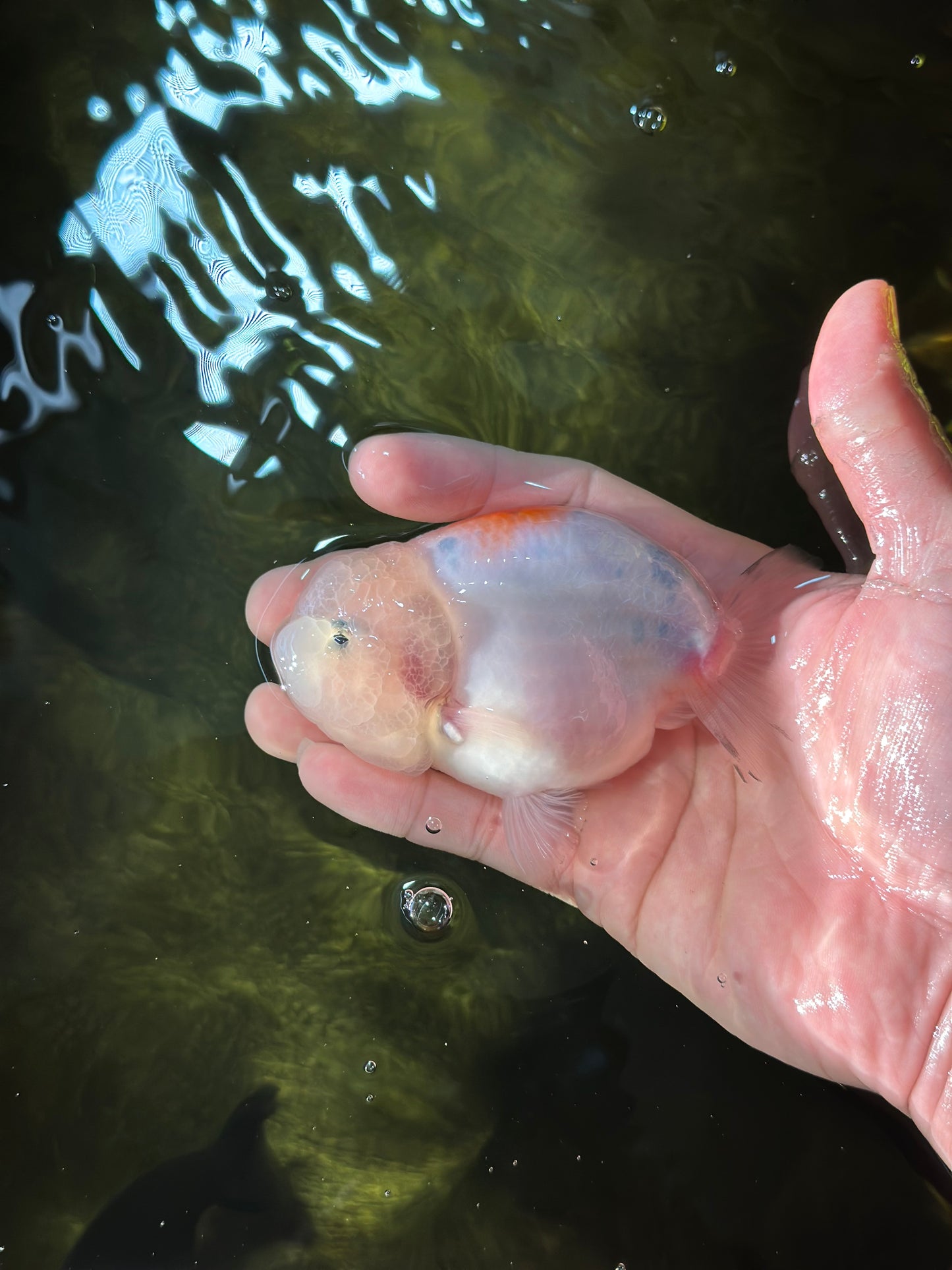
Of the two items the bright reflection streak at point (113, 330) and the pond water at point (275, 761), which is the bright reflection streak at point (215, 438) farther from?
the bright reflection streak at point (113, 330)

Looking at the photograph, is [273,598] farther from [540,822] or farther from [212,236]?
[212,236]

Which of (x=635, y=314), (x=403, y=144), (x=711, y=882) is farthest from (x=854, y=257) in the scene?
(x=711, y=882)

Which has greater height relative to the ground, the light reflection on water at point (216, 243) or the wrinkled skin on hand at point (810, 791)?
the light reflection on water at point (216, 243)

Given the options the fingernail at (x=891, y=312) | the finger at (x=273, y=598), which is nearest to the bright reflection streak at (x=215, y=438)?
the finger at (x=273, y=598)

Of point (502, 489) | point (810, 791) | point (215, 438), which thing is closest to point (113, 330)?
point (215, 438)

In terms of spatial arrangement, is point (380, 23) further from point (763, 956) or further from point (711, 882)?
point (763, 956)
